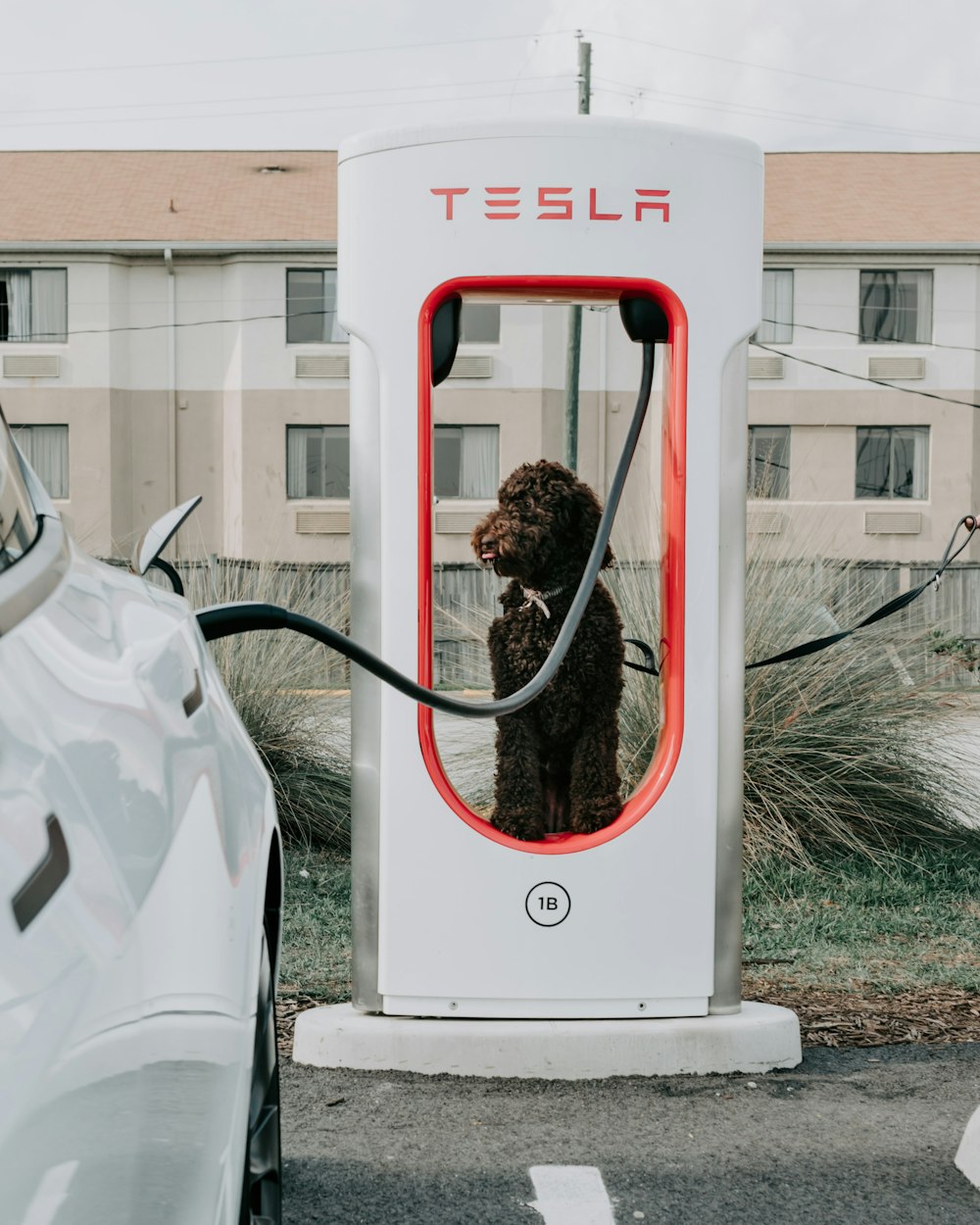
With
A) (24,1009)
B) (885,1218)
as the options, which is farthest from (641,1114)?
(24,1009)

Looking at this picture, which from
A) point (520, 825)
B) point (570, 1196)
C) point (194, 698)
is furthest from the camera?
point (520, 825)

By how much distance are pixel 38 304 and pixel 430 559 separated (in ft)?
84.8

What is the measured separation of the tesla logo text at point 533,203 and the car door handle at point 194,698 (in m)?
2.06

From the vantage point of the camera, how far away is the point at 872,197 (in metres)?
28.8

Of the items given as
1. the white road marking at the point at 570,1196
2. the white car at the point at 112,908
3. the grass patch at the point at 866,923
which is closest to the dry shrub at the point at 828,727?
the grass patch at the point at 866,923

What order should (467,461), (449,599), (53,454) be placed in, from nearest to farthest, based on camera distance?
(449,599) < (467,461) < (53,454)

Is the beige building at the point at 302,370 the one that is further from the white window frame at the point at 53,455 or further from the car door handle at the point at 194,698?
the car door handle at the point at 194,698

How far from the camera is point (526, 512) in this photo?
386 centimetres

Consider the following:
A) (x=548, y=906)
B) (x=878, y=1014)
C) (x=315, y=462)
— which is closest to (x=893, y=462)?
(x=315, y=462)

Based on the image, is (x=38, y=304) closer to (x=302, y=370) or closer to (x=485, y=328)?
(x=302, y=370)

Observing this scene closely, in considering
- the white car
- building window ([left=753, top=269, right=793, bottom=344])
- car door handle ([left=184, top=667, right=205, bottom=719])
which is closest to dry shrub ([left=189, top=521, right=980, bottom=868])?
car door handle ([left=184, top=667, right=205, bottom=719])

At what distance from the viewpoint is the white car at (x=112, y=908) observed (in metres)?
0.95

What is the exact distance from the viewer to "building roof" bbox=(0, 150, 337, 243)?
27312 millimetres

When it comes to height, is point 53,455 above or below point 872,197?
below
